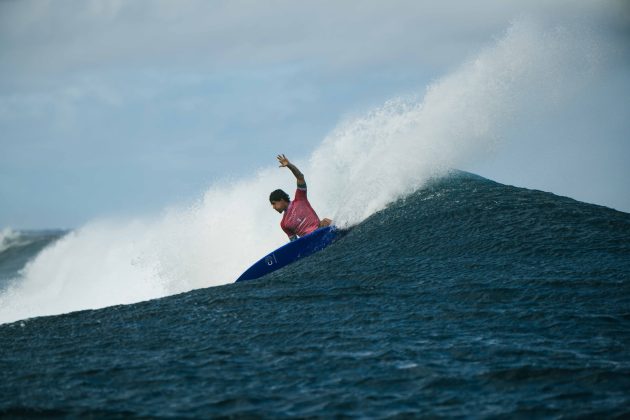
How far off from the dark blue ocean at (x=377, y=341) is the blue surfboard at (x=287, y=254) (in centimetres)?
101

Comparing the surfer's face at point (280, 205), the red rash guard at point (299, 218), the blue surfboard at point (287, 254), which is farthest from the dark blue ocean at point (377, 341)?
the surfer's face at point (280, 205)

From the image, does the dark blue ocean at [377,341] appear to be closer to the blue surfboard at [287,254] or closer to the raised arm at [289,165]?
the blue surfboard at [287,254]

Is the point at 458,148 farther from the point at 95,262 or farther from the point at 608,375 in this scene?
the point at 95,262

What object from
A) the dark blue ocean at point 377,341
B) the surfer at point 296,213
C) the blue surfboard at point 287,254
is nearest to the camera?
the dark blue ocean at point 377,341

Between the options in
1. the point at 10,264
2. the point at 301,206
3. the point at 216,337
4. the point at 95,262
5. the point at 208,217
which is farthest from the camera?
the point at 10,264

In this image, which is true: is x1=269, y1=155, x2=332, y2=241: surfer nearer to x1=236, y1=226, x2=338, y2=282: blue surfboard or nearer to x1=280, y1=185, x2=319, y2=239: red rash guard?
x1=280, y1=185, x2=319, y2=239: red rash guard

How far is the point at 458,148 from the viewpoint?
584 inches

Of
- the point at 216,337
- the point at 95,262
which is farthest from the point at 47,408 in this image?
the point at 95,262

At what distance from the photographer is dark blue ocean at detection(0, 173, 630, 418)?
14.8ft

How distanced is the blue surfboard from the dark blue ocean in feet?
3.32

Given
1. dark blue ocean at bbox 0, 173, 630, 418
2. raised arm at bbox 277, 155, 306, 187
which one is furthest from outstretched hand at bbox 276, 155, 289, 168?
dark blue ocean at bbox 0, 173, 630, 418

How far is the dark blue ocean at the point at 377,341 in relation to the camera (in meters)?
4.50

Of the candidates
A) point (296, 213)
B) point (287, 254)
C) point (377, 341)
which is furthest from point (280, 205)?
point (377, 341)

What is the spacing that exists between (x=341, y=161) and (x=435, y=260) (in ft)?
21.7
